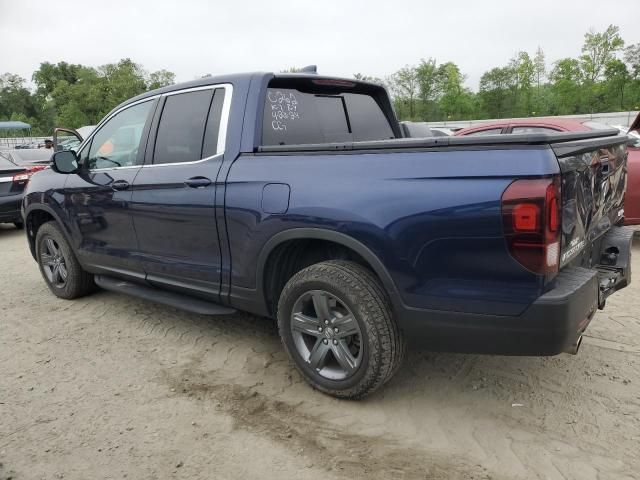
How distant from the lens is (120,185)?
397 cm

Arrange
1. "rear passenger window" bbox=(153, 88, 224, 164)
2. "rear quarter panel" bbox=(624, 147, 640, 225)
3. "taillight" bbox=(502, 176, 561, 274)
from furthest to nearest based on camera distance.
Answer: "rear quarter panel" bbox=(624, 147, 640, 225)
"rear passenger window" bbox=(153, 88, 224, 164)
"taillight" bbox=(502, 176, 561, 274)

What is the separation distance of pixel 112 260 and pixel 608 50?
1589 inches

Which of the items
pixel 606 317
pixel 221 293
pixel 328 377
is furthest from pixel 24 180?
pixel 606 317

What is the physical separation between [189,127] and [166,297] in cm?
126

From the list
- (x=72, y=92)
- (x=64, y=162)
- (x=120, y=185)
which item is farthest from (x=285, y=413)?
(x=72, y=92)

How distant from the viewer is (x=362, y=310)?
2691mm

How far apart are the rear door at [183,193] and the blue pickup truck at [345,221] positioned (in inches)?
0.5

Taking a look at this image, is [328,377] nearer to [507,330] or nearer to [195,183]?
[507,330]

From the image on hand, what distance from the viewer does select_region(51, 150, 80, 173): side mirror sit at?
4.31m

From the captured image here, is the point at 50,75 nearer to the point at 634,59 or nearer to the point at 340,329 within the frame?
the point at 634,59

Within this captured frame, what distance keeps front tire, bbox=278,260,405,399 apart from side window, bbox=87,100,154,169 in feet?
6.26

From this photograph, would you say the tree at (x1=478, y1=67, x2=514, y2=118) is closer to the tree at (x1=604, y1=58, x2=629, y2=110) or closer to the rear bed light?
the tree at (x1=604, y1=58, x2=629, y2=110)

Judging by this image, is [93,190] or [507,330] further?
[93,190]

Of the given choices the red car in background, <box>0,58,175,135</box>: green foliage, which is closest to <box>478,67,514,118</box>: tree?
<box>0,58,175,135</box>: green foliage
